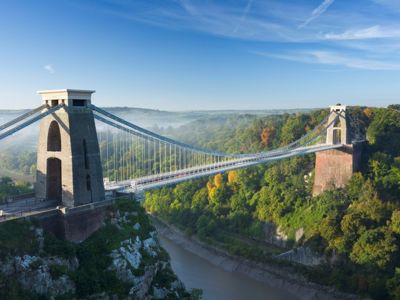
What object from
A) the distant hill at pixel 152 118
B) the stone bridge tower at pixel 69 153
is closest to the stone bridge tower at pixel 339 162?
the stone bridge tower at pixel 69 153

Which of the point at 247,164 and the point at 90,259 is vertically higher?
the point at 247,164

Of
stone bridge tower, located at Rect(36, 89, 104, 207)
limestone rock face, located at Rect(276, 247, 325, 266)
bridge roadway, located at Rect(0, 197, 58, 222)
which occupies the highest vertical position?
stone bridge tower, located at Rect(36, 89, 104, 207)

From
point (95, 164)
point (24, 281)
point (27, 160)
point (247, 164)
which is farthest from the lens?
point (27, 160)

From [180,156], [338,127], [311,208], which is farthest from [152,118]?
[311,208]

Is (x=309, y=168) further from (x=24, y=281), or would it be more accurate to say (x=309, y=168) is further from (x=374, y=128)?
(x=24, y=281)

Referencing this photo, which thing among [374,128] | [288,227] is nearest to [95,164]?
[288,227]

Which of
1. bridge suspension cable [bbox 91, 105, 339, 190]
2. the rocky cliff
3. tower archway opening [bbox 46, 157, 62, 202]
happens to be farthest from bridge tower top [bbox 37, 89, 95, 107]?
the rocky cliff

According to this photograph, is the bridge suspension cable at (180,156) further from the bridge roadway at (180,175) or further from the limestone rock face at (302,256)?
the limestone rock face at (302,256)

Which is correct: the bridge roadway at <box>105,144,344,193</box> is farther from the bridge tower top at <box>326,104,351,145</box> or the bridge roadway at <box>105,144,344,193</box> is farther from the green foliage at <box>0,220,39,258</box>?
the green foliage at <box>0,220,39,258</box>
